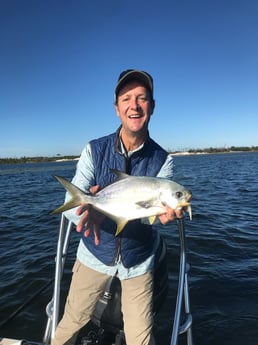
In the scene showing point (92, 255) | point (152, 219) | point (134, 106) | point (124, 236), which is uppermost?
point (134, 106)

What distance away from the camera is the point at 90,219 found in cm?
325

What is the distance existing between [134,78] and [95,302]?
281 centimetres

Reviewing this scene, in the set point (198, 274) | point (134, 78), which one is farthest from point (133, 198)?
point (198, 274)

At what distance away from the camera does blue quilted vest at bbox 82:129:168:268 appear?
3.43 metres

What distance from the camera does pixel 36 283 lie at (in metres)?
7.16

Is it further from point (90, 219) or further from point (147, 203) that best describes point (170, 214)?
point (90, 219)

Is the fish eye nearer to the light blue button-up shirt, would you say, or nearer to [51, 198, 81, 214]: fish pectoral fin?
the light blue button-up shirt

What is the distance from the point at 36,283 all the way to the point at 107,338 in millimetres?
3572

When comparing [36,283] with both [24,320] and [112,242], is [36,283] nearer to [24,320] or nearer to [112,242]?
[24,320]

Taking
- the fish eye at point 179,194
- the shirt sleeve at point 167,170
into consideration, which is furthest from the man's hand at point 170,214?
the shirt sleeve at point 167,170

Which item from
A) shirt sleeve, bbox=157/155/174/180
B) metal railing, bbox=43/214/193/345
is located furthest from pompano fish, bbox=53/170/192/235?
metal railing, bbox=43/214/193/345

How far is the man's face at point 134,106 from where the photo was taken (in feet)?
11.0

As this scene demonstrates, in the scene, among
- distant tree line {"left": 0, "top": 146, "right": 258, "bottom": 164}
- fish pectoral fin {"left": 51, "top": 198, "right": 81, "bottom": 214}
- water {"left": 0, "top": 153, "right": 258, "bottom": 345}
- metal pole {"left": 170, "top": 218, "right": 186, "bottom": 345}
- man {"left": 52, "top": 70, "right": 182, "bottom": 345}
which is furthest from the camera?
distant tree line {"left": 0, "top": 146, "right": 258, "bottom": 164}

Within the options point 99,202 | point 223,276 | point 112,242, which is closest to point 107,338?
point 112,242
